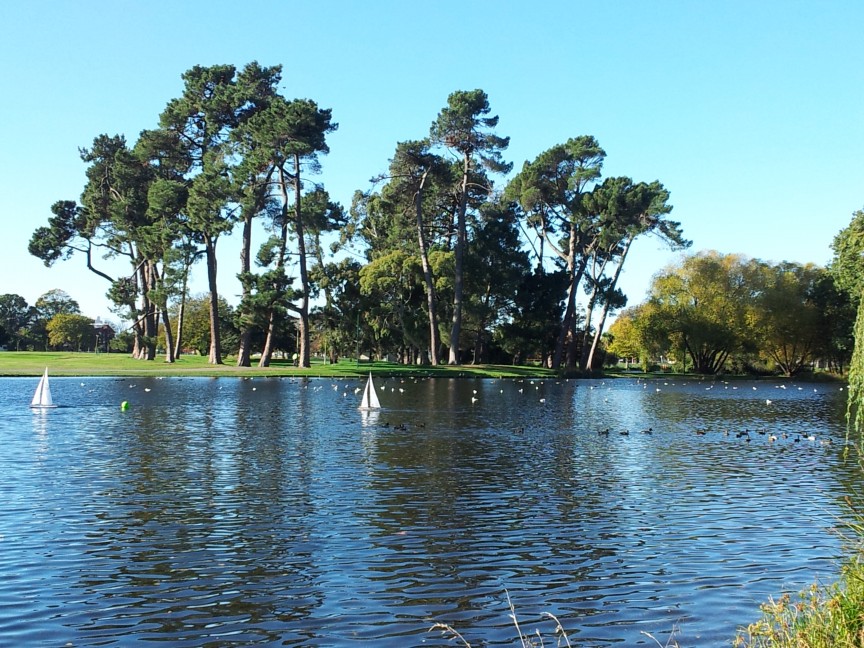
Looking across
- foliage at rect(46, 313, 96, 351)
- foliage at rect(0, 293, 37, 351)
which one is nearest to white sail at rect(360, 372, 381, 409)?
foliage at rect(46, 313, 96, 351)

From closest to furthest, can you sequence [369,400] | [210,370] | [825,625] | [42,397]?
[825,625], [42,397], [369,400], [210,370]

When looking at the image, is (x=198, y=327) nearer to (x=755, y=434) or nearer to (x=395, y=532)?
(x=755, y=434)

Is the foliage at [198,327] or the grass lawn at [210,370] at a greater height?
the foliage at [198,327]

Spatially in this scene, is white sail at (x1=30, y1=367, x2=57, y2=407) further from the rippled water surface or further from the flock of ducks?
the flock of ducks

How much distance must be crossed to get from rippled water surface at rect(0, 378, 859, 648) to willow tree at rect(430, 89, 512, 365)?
54.1 meters

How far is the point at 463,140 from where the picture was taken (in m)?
83.4

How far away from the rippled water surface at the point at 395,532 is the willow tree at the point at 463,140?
2130 inches

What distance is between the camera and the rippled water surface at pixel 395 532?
982 cm

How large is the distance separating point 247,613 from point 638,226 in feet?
273

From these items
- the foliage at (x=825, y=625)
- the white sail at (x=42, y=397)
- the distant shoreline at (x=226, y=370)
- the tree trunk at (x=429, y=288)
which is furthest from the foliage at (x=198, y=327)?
the foliage at (x=825, y=625)

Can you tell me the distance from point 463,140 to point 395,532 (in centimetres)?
7299

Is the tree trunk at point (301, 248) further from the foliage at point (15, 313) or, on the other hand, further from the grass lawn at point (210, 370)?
the foliage at point (15, 313)

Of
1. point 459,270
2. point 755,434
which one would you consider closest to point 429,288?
point 459,270

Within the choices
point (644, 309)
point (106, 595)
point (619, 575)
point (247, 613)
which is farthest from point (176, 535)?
point (644, 309)
